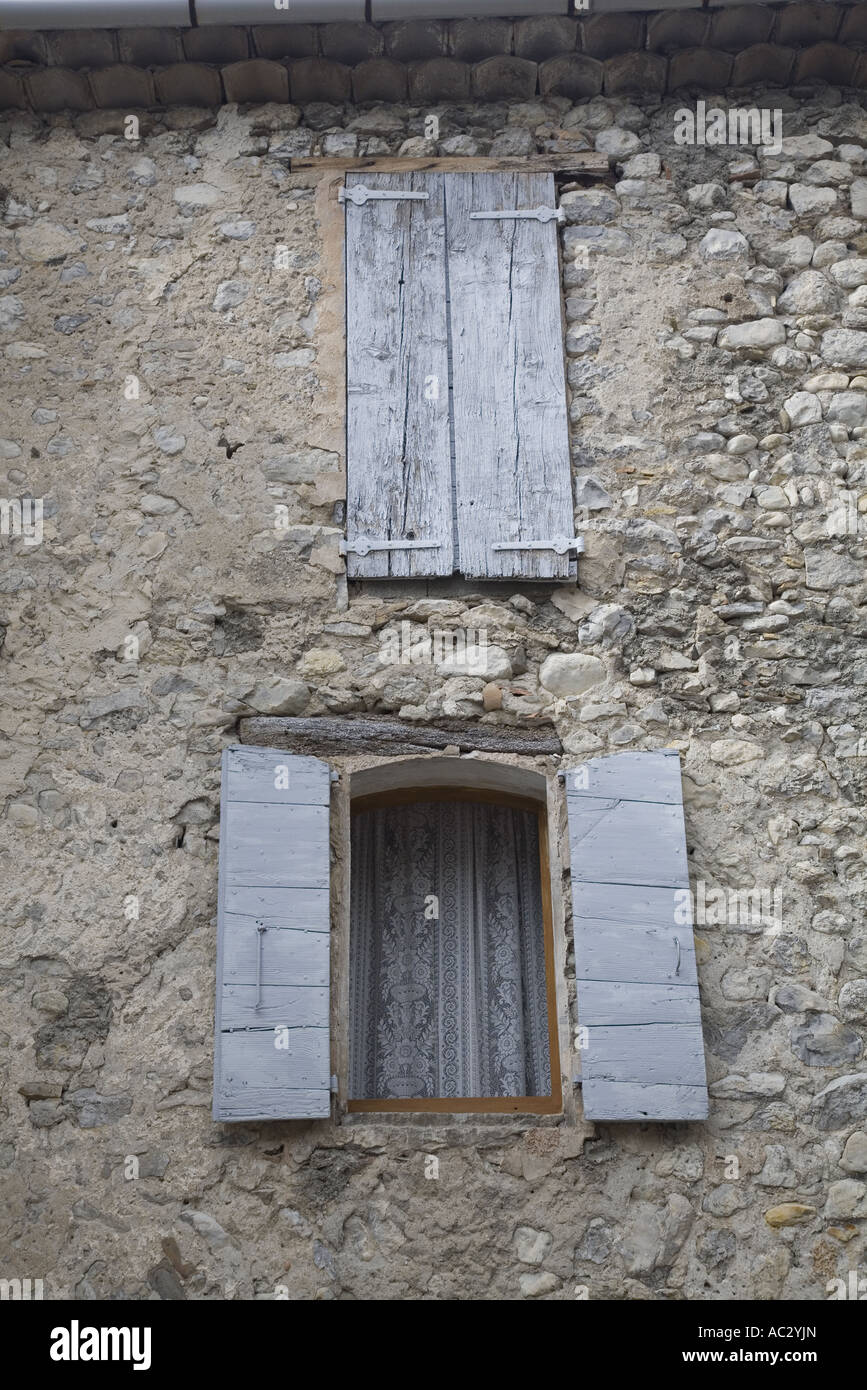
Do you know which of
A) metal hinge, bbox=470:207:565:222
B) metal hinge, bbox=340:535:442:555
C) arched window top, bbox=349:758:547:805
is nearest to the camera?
arched window top, bbox=349:758:547:805

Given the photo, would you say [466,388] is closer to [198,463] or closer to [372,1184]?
[198,463]

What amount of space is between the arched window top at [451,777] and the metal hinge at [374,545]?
76 centimetres

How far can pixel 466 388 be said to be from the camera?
5.08 m

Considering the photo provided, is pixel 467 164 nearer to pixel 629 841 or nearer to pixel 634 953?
pixel 629 841

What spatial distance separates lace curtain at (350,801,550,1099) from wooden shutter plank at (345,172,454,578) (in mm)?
924

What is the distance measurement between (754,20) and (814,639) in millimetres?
2472

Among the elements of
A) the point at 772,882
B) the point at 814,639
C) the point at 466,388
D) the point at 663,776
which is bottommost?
the point at 772,882

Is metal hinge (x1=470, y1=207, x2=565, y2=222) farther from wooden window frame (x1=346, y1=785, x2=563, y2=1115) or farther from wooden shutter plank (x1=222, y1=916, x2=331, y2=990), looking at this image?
wooden shutter plank (x1=222, y1=916, x2=331, y2=990)

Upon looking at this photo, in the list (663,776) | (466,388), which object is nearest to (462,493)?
(466,388)

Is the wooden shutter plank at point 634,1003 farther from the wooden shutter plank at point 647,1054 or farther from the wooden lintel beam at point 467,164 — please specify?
the wooden lintel beam at point 467,164

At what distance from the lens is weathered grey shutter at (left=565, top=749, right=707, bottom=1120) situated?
13.6ft

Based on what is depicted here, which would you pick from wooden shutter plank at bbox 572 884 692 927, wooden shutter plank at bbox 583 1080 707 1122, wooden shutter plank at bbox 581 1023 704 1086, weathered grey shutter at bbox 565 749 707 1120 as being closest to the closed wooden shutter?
weathered grey shutter at bbox 565 749 707 1120

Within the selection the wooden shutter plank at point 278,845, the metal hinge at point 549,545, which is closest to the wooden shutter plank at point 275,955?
the wooden shutter plank at point 278,845

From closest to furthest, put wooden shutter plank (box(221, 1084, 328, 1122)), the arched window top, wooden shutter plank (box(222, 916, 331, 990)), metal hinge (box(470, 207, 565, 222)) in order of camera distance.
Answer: wooden shutter plank (box(221, 1084, 328, 1122)), wooden shutter plank (box(222, 916, 331, 990)), the arched window top, metal hinge (box(470, 207, 565, 222))
